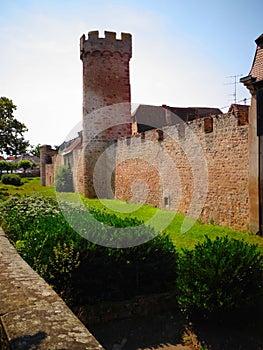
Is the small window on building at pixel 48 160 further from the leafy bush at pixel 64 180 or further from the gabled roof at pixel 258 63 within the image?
the gabled roof at pixel 258 63

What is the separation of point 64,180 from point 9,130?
1018 cm

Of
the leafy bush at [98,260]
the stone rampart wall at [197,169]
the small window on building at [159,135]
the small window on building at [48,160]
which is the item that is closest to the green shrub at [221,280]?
the leafy bush at [98,260]

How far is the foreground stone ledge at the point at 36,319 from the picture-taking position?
5.97 ft

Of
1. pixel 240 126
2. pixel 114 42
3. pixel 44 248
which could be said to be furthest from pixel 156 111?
pixel 44 248

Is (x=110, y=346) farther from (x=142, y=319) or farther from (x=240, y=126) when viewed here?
(x=240, y=126)

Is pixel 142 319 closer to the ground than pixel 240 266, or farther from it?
closer to the ground

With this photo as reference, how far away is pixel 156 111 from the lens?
98.1ft

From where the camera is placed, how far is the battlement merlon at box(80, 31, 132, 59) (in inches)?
734

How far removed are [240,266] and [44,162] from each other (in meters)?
30.8

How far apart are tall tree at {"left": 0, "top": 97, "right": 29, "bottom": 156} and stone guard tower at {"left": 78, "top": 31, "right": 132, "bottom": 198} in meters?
14.6

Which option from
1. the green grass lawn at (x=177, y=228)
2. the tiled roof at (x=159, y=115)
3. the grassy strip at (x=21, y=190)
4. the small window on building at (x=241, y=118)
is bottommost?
the green grass lawn at (x=177, y=228)

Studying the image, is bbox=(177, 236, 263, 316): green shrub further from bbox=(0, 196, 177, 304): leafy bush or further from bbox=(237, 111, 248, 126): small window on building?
bbox=(237, 111, 248, 126): small window on building

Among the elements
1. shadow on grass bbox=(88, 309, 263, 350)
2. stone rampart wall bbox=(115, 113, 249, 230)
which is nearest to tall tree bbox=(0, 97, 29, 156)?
stone rampart wall bbox=(115, 113, 249, 230)

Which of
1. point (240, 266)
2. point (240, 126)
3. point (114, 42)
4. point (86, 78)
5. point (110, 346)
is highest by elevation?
point (114, 42)
